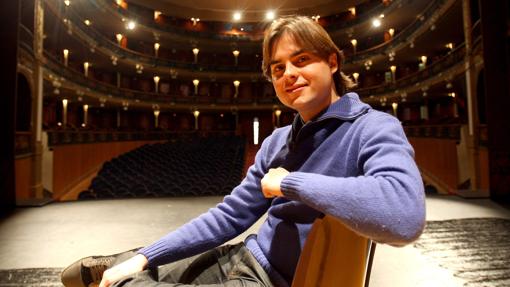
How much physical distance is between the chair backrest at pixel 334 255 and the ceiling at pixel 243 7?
22.3m

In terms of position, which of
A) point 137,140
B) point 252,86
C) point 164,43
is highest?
point 164,43

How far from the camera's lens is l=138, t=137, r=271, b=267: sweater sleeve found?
50.5 inches

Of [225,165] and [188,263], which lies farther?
[225,165]

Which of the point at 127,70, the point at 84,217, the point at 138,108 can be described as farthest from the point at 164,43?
the point at 84,217

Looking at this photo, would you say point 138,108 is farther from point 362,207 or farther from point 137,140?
point 362,207

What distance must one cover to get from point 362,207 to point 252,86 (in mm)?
24317

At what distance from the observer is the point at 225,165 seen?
11.4 meters

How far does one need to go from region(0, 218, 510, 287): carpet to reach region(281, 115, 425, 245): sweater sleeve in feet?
7.54

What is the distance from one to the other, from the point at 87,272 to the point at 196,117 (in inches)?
866

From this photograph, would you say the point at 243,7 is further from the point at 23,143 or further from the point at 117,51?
the point at 23,143

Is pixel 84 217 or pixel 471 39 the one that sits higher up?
pixel 471 39

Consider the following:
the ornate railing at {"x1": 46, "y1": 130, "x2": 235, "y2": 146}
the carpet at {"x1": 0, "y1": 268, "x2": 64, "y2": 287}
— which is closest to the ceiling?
the ornate railing at {"x1": 46, "y1": 130, "x2": 235, "y2": 146}

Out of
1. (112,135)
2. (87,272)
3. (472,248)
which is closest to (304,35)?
(87,272)

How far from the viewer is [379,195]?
2.63ft
